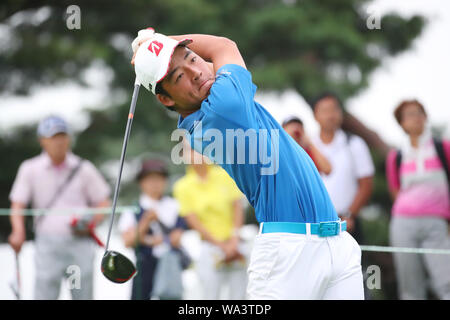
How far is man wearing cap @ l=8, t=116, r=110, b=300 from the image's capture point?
17.7 ft

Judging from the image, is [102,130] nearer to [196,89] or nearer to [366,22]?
[366,22]

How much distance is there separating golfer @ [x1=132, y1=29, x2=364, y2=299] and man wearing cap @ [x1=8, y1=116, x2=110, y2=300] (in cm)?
299

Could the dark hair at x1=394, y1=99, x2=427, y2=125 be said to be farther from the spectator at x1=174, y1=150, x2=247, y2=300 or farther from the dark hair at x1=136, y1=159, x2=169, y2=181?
the dark hair at x1=136, y1=159, x2=169, y2=181

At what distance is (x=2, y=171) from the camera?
30.8ft

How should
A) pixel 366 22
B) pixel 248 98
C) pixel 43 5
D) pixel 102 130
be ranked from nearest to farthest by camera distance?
1. pixel 248 98
2. pixel 366 22
3. pixel 43 5
4. pixel 102 130

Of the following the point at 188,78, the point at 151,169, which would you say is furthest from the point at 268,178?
the point at 151,169

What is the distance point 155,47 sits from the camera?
2.72 metres

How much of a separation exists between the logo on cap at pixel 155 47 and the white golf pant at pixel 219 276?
2.98 m

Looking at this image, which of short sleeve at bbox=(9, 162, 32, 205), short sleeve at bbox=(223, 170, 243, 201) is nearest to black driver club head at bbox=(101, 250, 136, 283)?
short sleeve at bbox=(223, 170, 243, 201)

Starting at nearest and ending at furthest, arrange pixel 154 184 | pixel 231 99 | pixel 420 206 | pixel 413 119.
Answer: pixel 231 99 → pixel 420 206 → pixel 413 119 → pixel 154 184

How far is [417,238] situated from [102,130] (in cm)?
578

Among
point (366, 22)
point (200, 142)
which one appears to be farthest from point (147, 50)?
point (366, 22)

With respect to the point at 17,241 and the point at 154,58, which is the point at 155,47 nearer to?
the point at 154,58

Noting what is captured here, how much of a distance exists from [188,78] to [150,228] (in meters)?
2.99
